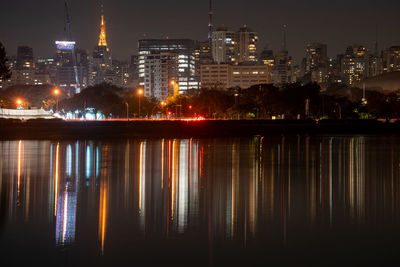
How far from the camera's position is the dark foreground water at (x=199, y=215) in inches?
430

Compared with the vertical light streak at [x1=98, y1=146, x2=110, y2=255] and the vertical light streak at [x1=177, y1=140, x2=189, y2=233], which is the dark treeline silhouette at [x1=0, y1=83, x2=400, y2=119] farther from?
the vertical light streak at [x1=98, y1=146, x2=110, y2=255]

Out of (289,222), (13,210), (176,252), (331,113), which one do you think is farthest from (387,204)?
(331,113)

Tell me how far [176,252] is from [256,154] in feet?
72.8

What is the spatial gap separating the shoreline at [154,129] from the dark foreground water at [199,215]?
3085 cm

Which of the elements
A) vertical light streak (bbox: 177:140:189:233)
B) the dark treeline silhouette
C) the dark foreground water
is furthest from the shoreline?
the dark treeline silhouette

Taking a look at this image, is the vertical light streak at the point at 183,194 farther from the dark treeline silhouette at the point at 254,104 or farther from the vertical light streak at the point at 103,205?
the dark treeline silhouette at the point at 254,104

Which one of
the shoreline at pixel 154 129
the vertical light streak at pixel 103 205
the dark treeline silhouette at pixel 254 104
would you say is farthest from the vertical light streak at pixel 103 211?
the dark treeline silhouette at pixel 254 104

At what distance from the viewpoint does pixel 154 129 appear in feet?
202

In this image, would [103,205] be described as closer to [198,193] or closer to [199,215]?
[199,215]

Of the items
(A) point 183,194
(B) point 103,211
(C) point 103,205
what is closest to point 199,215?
(B) point 103,211

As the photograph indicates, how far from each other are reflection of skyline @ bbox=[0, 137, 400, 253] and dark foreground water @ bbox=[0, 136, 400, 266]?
3cm

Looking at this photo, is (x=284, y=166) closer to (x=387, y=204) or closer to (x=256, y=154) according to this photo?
(x=256, y=154)

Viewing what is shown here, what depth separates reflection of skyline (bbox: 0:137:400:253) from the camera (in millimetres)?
13570

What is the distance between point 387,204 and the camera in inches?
630
